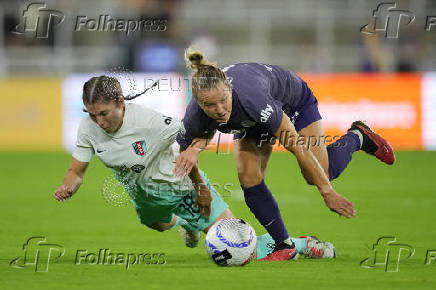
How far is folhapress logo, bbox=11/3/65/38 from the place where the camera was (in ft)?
59.6

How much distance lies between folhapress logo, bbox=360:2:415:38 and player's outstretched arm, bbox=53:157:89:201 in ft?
38.6

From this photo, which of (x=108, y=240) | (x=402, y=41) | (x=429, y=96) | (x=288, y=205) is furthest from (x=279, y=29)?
(x=108, y=240)

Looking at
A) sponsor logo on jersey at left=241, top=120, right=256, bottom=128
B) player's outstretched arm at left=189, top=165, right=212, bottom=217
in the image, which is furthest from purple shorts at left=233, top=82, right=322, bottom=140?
sponsor logo on jersey at left=241, top=120, right=256, bottom=128

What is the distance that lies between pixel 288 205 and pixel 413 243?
338 centimetres

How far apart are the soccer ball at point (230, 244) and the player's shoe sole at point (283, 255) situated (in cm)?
35

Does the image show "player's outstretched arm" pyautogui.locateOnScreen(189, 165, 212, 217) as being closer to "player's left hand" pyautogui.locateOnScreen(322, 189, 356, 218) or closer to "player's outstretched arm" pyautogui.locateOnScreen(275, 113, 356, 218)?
"player's outstretched arm" pyautogui.locateOnScreen(275, 113, 356, 218)

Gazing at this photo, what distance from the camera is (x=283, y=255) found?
696cm

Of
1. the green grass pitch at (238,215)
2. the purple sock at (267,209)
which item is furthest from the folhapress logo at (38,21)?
the purple sock at (267,209)

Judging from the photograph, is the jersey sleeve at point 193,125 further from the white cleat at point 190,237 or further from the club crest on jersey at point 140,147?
the white cleat at point 190,237

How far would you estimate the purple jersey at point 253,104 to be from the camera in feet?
20.8

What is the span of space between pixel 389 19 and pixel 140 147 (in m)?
12.0

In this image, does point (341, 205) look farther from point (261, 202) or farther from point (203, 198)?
point (203, 198)

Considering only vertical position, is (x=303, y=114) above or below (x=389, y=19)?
below

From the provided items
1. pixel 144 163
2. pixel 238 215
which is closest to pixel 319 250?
pixel 144 163
